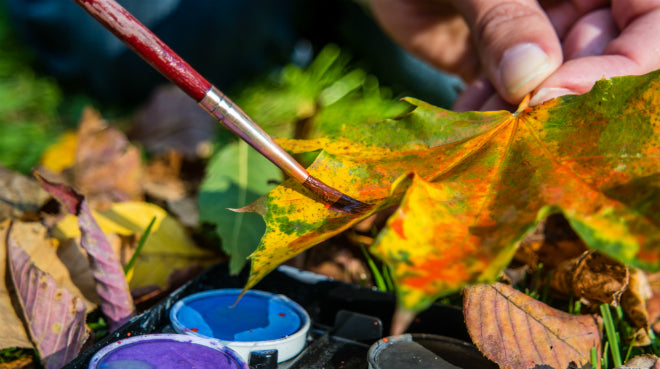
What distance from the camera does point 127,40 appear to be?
50 cm

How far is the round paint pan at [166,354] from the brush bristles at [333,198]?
7.6 inches

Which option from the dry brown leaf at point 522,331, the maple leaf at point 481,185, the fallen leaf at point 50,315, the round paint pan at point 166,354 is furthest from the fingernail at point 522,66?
the fallen leaf at point 50,315

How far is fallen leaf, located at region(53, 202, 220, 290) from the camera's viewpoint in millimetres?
851

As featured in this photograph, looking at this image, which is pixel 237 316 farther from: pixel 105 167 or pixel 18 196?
pixel 105 167

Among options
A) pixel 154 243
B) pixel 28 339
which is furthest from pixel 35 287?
pixel 154 243

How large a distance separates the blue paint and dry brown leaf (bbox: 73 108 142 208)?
1.68 ft

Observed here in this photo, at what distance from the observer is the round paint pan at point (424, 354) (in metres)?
0.58

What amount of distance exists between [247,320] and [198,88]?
32 cm

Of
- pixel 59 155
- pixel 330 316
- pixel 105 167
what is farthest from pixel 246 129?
pixel 59 155

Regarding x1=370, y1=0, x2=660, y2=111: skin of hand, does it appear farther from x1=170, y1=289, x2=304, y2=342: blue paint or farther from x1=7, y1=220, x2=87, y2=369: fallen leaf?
x1=7, y1=220, x2=87, y2=369: fallen leaf

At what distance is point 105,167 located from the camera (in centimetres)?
121

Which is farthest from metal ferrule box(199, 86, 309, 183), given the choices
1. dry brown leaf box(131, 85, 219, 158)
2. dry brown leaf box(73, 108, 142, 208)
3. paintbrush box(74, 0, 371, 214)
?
dry brown leaf box(131, 85, 219, 158)

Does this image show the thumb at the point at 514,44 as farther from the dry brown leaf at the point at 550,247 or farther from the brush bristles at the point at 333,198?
the brush bristles at the point at 333,198

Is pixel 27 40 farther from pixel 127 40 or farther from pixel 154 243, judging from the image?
pixel 127 40
